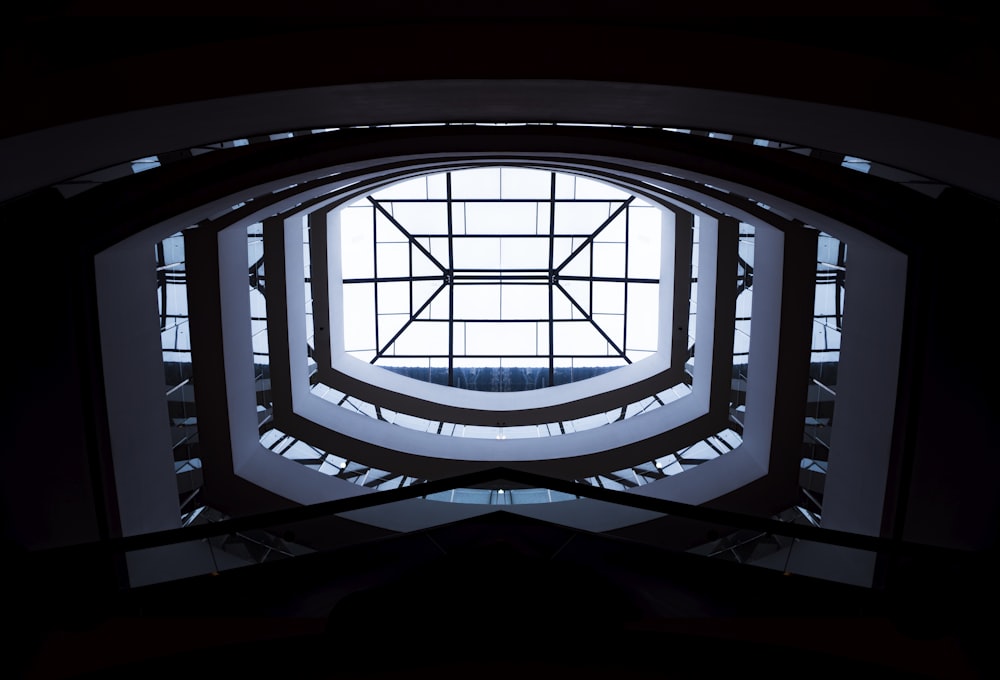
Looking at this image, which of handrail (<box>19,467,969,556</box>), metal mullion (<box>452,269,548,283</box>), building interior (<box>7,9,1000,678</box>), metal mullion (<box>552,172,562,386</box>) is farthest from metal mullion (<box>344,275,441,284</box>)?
handrail (<box>19,467,969,556</box>)

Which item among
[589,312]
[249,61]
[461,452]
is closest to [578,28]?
[249,61]

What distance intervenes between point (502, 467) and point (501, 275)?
16.8m

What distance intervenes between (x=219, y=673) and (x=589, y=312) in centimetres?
1929

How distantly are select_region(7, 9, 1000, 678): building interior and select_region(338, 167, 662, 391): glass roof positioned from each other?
394cm

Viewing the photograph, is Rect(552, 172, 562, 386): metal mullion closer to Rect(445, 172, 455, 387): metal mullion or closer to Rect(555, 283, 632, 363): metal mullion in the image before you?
Rect(555, 283, 632, 363): metal mullion

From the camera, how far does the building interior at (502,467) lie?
4.59 meters

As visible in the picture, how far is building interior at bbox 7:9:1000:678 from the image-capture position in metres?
4.59

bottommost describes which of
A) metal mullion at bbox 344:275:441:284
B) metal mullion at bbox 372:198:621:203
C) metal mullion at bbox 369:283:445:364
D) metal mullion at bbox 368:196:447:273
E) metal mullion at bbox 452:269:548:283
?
metal mullion at bbox 369:283:445:364

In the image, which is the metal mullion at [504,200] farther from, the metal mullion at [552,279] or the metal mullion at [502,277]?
the metal mullion at [502,277]

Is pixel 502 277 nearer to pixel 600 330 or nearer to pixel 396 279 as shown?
pixel 396 279

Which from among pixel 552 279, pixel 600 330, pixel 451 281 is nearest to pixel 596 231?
pixel 552 279

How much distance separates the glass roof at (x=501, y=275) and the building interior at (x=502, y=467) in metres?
3.94

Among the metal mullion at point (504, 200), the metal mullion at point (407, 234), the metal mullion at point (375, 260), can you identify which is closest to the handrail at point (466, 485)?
the metal mullion at point (504, 200)

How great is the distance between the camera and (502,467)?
6.23 m
